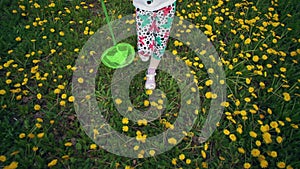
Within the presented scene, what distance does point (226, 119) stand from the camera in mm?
1857

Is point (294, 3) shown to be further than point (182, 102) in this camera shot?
Yes

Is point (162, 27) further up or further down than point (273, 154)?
further up

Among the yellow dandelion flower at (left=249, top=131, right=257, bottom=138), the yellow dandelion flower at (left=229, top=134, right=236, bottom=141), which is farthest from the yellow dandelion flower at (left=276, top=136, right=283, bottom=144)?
the yellow dandelion flower at (left=229, top=134, right=236, bottom=141)

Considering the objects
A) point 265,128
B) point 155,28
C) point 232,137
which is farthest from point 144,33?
point 265,128

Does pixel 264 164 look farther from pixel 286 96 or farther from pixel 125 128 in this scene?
pixel 125 128

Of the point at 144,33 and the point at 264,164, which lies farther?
the point at 144,33

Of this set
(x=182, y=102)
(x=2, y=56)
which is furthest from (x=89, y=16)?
(x=182, y=102)

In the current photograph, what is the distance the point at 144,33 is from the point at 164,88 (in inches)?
18.9

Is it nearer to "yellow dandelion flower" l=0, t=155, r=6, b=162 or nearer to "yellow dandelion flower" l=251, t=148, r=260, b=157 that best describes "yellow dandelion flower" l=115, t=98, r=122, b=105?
"yellow dandelion flower" l=0, t=155, r=6, b=162

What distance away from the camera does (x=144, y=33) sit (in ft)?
6.11

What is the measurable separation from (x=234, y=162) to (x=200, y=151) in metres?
0.23

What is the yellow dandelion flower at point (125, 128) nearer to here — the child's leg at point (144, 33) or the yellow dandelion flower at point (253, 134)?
the child's leg at point (144, 33)

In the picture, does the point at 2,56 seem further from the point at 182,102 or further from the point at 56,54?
the point at 182,102

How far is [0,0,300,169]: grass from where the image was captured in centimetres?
162
